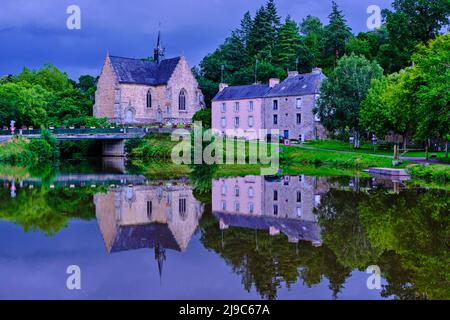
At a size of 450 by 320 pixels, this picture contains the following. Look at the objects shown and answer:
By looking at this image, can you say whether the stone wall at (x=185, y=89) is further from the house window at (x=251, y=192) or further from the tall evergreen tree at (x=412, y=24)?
the house window at (x=251, y=192)

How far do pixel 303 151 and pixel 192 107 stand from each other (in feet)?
106

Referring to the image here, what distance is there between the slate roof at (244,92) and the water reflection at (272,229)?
38.7 m

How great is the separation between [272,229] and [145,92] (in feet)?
213

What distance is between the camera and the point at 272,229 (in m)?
A: 18.4

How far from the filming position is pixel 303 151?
53312mm

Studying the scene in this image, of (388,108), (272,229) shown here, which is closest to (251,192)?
(272,229)

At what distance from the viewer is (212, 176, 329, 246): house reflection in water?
738 inches

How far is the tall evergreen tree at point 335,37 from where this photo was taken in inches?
3499

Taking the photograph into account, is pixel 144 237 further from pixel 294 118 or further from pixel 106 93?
pixel 106 93

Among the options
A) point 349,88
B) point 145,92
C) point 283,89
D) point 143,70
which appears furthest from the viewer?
point 143,70

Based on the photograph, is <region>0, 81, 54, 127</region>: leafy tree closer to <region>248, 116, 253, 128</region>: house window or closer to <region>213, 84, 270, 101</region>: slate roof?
<region>213, 84, 270, 101</region>: slate roof

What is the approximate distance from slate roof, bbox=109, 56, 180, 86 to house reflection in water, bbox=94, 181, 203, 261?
168 feet

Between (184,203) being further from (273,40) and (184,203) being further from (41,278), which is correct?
(273,40)

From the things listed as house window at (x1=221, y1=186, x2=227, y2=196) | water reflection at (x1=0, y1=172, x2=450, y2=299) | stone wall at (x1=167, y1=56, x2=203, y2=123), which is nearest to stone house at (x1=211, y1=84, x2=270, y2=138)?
stone wall at (x1=167, y1=56, x2=203, y2=123)
